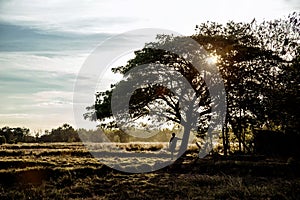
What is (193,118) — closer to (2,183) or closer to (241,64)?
(241,64)

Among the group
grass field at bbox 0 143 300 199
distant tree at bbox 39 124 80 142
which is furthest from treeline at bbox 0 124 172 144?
grass field at bbox 0 143 300 199

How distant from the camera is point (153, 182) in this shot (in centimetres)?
2059

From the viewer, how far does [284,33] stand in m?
37.2

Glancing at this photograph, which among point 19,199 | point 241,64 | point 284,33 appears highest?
point 284,33

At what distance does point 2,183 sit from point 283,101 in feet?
56.7

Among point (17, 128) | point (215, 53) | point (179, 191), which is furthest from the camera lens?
point (17, 128)

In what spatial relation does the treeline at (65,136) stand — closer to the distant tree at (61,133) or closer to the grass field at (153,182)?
the distant tree at (61,133)

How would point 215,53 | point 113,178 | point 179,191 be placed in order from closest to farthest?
point 179,191 < point 113,178 < point 215,53

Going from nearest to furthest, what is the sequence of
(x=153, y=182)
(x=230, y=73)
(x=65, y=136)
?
(x=153, y=182)
(x=230, y=73)
(x=65, y=136)

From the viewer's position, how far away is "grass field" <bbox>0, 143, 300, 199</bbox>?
1675 centimetres

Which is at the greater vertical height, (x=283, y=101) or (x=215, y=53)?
(x=215, y=53)

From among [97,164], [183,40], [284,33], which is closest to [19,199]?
[97,164]

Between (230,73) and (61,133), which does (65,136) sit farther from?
(230,73)

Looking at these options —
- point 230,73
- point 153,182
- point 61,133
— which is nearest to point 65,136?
point 61,133
